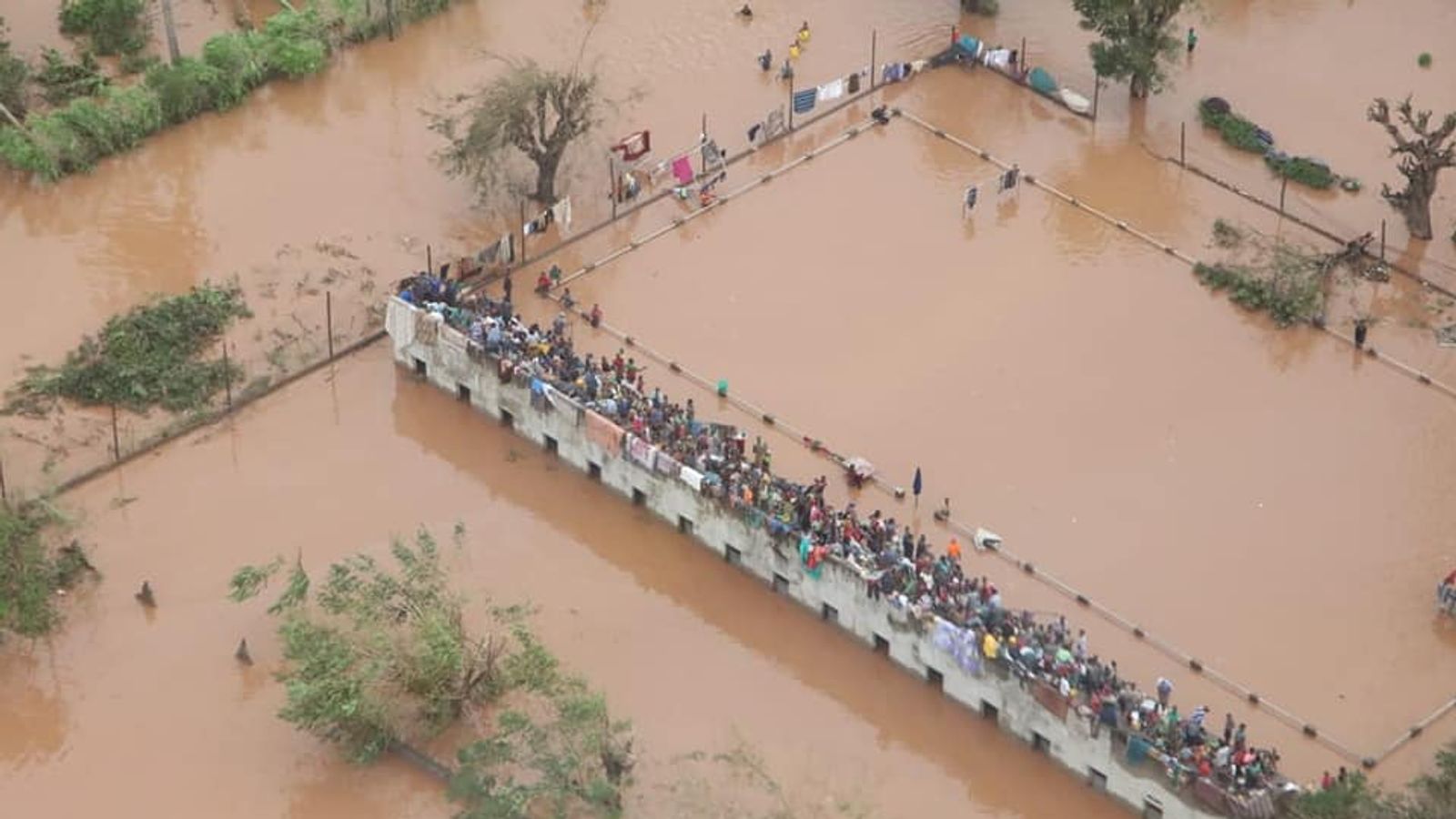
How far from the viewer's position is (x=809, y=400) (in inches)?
1431

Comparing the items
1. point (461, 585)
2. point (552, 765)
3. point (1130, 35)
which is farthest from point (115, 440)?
point (1130, 35)

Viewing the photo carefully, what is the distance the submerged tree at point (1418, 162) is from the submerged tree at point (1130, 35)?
3923mm

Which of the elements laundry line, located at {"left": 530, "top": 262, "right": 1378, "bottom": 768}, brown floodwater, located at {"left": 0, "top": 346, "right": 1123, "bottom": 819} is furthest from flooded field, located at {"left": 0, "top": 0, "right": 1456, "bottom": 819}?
laundry line, located at {"left": 530, "top": 262, "right": 1378, "bottom": 768}

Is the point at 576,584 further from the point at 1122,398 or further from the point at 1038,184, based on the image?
the point at 1038,184

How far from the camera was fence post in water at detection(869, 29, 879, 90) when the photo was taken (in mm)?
44031

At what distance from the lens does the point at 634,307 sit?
126ft

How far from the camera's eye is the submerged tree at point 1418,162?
130 feet

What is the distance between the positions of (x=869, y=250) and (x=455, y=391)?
7743 mm

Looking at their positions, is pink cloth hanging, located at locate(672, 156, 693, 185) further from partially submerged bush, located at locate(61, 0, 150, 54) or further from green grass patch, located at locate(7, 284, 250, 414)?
partially submerged bush, located at locate(61, 0, 150, 54)

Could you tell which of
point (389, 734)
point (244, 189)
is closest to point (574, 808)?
point (389, 734)

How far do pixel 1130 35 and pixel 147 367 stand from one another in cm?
1816

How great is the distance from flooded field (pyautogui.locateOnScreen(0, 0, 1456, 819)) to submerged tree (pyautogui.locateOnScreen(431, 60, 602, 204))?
755 millimetres

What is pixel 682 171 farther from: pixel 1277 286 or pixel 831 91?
pixel 1277 286

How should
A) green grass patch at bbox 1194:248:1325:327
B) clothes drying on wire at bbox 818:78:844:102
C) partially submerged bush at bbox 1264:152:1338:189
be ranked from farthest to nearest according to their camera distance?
clothes drying on wire at bbox 818:78:844:102
partially submerged bush at bbox 1264:152:1338:189
green grass patch at bbox 1194:248:1325:327
